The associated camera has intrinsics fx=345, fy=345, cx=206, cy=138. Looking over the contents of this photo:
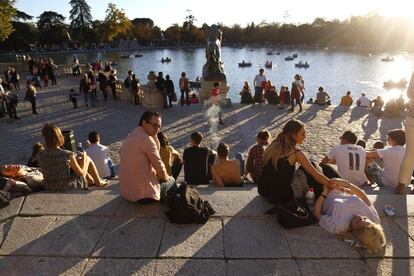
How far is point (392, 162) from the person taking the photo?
5.53 meters

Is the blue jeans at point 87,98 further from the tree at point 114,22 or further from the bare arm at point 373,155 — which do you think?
the tree at point 114,22

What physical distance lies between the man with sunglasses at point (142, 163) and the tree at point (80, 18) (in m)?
99.0

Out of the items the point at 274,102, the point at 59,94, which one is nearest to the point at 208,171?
the point at 274,102

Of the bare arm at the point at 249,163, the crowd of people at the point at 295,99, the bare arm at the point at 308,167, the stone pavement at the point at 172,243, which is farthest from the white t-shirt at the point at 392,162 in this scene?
the crowd of people at the point at 295,99

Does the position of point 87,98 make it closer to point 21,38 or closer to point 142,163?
point 142,163

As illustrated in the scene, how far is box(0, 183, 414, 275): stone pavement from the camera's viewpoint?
3059 mm

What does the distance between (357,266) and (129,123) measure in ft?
33.6

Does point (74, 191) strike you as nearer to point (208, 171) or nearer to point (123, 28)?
point (208, 171)

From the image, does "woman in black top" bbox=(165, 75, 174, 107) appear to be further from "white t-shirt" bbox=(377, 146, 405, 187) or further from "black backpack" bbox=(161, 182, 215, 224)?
"black backpack" bbox=(161, 182, 215, 224)

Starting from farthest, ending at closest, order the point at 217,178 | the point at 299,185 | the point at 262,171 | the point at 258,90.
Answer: the point at 258,90 < the point at 217,178 < the point at 262,171 < the point at 299,185

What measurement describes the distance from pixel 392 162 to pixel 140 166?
4.05 m

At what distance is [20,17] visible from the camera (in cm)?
7719

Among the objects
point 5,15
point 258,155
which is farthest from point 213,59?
point 5,15

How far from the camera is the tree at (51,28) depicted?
83.8 m
